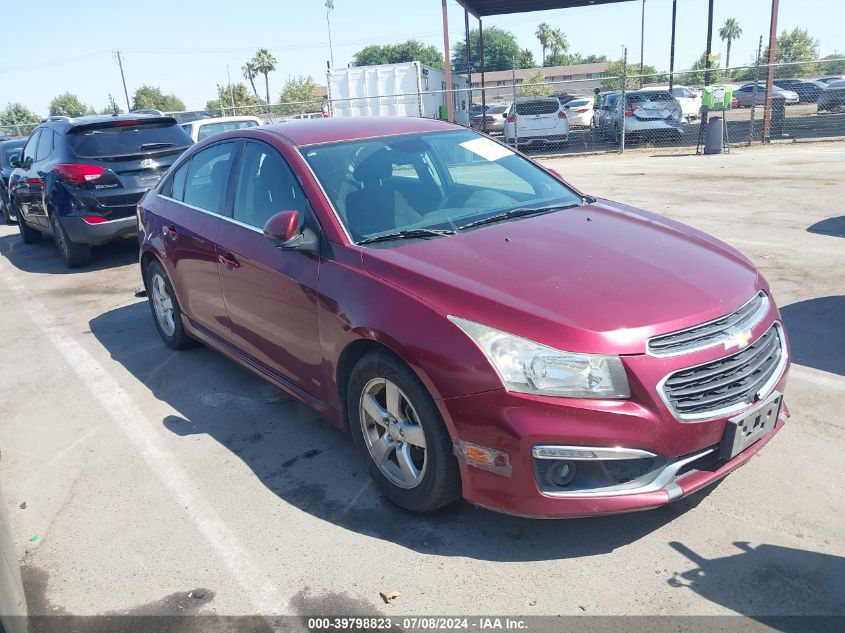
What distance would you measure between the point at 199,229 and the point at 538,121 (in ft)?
54.1

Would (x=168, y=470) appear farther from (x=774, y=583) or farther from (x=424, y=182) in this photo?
(x=774, y=583)

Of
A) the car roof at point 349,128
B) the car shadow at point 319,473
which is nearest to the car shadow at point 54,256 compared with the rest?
the car shadow at point 319,473

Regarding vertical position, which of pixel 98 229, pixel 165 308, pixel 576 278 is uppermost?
pixel 576 278

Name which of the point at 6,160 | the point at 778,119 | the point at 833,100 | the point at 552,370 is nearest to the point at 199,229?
the point at 552,370

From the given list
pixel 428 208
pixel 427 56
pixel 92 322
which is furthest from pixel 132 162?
pixel 427 56

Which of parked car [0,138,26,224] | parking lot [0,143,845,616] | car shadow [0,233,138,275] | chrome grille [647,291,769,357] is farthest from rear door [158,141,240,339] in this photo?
parked car [0,138,26,224]

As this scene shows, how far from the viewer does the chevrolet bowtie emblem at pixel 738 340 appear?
2819 mm

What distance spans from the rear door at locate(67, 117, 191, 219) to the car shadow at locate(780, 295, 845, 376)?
731cm

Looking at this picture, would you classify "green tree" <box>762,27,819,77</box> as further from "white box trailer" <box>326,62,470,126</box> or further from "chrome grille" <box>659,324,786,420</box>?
"chrome grille" <box>659,324,786,420</box>

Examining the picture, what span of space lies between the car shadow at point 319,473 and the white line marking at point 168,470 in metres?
0.19

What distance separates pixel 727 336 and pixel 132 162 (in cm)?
802

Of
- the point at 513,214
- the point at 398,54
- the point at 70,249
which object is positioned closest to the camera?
the point at 513,214

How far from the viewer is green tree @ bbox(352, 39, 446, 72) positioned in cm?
11338

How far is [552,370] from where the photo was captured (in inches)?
105
